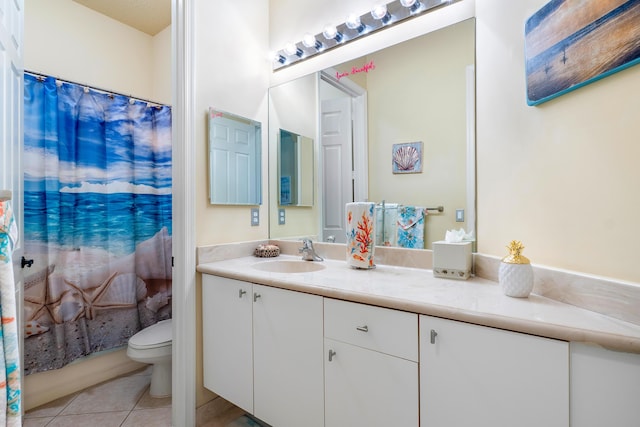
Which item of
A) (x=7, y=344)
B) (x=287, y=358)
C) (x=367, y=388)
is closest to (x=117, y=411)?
(x=287, y=358)

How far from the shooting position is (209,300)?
1.59 m

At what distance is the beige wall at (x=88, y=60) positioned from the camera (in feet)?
6.28

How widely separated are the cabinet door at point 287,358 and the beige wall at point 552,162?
0.81 m

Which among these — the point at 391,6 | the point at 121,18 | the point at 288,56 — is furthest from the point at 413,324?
the point at 121,18

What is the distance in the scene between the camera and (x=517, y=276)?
95 cm

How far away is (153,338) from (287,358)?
3.60 feet

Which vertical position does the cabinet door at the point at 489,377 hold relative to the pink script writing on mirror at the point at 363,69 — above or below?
below

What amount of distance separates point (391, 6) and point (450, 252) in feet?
4.21

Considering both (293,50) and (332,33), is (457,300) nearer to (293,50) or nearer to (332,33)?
(332,33)

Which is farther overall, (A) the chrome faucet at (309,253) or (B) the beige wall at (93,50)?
(B) the beige wall at (93,50)

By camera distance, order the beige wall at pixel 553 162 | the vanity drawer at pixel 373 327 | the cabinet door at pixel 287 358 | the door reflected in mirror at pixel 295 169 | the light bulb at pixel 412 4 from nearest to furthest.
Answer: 1. the beige wall at pixel 553 162
2. the vanity drawer at pixel 373 327
3. the cabinet door at pixel 287 358
4. the light bulb at pixel 412 4
5. the door reflected in mirror at pixel 295 169

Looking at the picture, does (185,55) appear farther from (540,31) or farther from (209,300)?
(540,31)

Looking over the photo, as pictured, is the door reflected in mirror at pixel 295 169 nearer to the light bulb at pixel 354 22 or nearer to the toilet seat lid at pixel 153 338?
the light bulb at pixel 354 22

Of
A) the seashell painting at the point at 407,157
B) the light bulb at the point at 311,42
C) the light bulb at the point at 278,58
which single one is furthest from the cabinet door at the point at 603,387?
the light bulb at the point at 278,58
